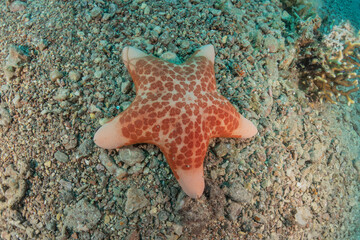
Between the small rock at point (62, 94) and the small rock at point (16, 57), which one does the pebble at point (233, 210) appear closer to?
the small rock at point (62, 94)

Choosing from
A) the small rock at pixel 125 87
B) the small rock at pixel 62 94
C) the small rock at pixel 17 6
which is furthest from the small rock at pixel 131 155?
the small rock at pixel 17 6

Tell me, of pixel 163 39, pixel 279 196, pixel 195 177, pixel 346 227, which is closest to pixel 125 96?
pixel 163 39

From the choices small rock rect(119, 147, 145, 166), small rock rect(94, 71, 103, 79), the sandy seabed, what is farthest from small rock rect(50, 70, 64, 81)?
small rock rect(119, 147, 145, 166)

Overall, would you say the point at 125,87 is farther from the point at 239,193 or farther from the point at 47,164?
the point at 239,193

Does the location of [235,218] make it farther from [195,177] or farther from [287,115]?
[287,115]

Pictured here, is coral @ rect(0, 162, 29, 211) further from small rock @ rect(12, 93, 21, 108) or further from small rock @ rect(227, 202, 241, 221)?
small rock @ rect(227, 202, 241, 221)

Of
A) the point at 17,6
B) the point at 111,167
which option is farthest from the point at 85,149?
the point at 17,6
